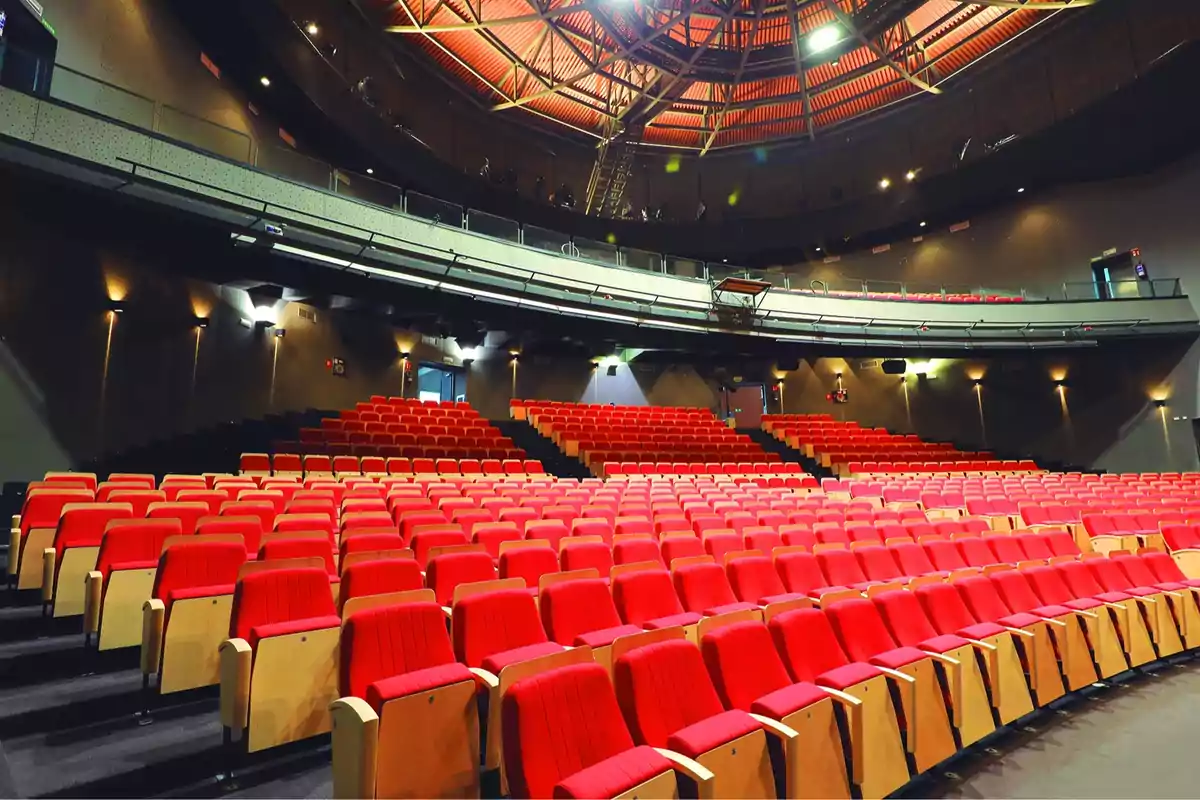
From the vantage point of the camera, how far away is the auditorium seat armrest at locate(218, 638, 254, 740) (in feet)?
Answer: 5.25

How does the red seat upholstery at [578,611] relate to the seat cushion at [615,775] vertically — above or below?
above

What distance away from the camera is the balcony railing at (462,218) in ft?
15.6

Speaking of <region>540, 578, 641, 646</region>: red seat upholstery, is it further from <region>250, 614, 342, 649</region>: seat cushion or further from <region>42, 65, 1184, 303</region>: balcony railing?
<region>42, 65, 1184, 303</region>: balcony railing

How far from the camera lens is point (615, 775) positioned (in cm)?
114

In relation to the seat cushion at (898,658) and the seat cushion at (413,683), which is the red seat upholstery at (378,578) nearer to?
the seat cushion at (413,683)

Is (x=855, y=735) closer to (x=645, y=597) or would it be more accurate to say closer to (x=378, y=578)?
(x=645, y=597)

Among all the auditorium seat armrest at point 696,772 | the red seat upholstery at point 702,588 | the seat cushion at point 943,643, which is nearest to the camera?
the auditorium seat armrest at point 696,772

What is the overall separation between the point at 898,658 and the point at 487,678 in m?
1.32

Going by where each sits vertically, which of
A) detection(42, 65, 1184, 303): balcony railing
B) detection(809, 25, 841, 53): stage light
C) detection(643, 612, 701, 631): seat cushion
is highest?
detection(809, 25, 841, 53): stage light

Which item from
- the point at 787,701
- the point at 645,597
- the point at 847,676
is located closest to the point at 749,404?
the point at 645,597

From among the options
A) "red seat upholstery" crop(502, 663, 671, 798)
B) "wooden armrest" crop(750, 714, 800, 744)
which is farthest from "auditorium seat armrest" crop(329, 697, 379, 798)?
"wooden armrest" crop(750, 714, 800, 744)

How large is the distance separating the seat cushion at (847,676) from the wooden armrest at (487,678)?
947 millimetres

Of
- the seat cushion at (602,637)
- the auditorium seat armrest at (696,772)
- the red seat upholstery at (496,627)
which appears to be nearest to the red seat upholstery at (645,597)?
the seat cushion at (602,637)

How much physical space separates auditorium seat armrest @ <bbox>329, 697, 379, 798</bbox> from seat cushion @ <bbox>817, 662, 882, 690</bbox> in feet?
4.05
